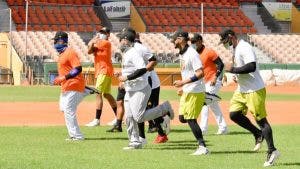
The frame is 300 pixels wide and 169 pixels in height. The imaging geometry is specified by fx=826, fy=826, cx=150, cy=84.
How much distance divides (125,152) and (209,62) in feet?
14.0

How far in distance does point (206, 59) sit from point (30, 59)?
2765 centimetres

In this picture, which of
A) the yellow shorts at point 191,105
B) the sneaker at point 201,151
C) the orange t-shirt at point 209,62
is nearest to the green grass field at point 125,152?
the sneaker at point 201,151

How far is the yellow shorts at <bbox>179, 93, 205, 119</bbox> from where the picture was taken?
13203 millimetres

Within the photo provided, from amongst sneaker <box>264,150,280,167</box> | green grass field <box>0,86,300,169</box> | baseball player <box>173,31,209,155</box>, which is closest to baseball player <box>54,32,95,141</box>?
green grass field <box>0,86,300,169</box>

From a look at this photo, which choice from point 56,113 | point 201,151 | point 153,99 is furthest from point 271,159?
point 56,113

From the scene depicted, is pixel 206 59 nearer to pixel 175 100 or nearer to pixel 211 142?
pixel 211 142

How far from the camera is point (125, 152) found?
13.6 meters

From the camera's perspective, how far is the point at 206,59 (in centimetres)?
1722

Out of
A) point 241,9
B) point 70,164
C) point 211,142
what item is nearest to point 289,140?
point 211,142

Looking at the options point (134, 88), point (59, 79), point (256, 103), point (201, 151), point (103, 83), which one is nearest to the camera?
point (256, 103)

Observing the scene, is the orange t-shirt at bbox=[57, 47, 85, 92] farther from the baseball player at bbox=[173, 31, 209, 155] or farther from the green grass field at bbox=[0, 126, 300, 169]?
the baseball player at bbox=[173, 31, 209, 155]

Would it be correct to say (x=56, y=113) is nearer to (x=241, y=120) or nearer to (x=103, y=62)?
(x=103, y=62)

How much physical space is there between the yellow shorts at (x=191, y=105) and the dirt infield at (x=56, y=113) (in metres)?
7.53

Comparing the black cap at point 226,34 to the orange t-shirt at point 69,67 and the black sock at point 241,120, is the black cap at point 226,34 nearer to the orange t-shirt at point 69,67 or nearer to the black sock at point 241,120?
the black sock at point 241,120
